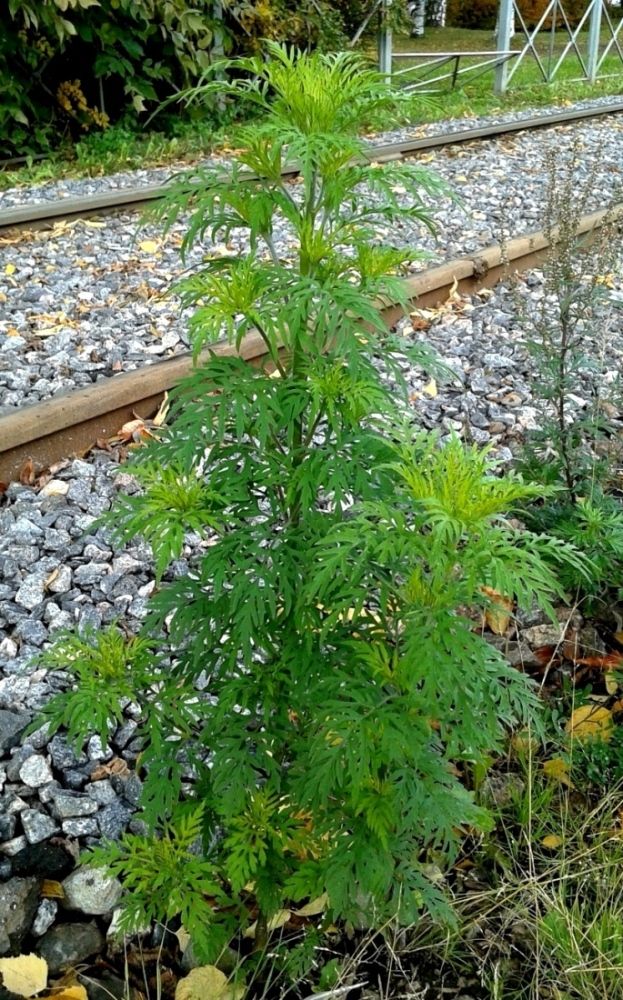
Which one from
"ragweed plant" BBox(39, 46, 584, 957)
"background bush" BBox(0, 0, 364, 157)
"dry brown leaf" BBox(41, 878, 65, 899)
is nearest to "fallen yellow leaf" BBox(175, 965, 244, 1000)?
"ragweed plant" BBox(39, 46, 584, 957)

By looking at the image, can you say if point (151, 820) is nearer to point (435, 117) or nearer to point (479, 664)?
point (479, 664)

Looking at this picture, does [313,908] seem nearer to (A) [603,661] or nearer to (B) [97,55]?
(A) [603,661]

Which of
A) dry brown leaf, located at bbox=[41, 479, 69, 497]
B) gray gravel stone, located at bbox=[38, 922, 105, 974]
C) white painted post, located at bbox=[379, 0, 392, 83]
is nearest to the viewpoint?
gray gravel stone, located at bbox=[38, 922, 105, 974]

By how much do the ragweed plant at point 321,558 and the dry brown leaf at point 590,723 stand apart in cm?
77

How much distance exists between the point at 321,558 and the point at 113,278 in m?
3.77

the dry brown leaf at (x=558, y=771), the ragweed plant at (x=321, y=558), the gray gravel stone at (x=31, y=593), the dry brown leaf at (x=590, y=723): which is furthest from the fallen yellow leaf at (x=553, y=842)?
the gray gravel stone at (x=31, y=593)

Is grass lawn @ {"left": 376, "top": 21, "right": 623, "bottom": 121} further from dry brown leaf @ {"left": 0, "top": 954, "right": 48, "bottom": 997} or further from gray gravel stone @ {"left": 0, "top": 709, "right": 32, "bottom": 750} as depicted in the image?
dry brown leaf @ {"left": 0, "top": 954, "right": 48, "bottom": 997}

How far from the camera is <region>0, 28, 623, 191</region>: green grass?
767 centimetres

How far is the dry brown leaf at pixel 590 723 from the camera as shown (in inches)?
96.0

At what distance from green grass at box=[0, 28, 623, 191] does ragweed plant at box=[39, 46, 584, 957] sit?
0.23m

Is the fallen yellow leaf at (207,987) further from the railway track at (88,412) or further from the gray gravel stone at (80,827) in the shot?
the railway track at (88,412)

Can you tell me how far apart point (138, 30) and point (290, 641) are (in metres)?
8.20

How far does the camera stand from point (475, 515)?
1.46 meters

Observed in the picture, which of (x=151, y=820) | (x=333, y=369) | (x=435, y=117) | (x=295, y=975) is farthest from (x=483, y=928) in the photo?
(x=435, y=117)
